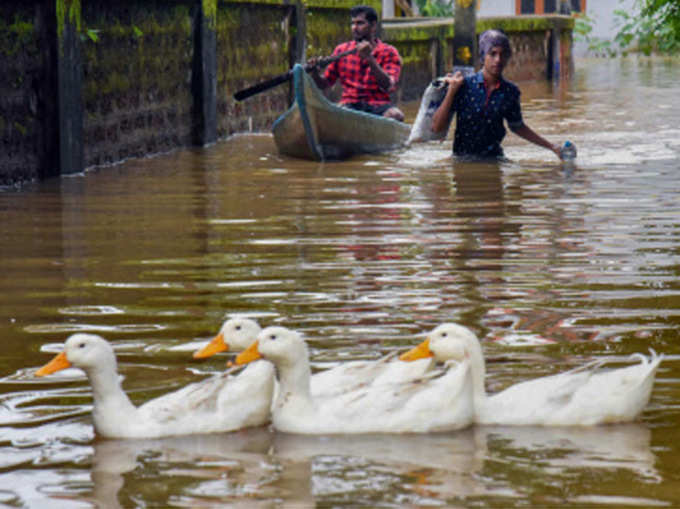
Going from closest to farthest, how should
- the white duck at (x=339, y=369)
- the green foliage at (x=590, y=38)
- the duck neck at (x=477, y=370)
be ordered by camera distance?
the duck neck at (x=477, y=370) → the white duck at (x=339, y=369) → the green foliage at (x=590, y=38)

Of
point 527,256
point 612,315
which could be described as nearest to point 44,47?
point 527,256

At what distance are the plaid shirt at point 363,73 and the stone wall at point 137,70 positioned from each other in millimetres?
1866

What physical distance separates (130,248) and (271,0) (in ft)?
36.7

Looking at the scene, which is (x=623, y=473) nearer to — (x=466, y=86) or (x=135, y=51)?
(x=466, y=86)

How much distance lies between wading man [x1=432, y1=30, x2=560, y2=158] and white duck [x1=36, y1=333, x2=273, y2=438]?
7.68m

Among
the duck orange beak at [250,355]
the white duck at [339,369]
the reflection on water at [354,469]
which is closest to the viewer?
the reflection on water at [354,469]

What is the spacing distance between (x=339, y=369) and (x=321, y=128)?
9844 millimetres

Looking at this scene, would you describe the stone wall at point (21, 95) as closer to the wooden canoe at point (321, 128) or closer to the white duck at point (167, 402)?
the wooden canoe at point (321, 128)

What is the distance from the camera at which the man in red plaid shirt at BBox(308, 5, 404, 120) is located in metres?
15.8

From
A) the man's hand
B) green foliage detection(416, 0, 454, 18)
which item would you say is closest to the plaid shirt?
the man's hand

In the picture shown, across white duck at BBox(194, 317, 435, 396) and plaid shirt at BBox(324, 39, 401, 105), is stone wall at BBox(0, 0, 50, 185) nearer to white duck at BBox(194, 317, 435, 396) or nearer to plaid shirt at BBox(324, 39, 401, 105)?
plaid shirt at BBox(324, 39, 401, 105)

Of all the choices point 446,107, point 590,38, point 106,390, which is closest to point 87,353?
point 106,390

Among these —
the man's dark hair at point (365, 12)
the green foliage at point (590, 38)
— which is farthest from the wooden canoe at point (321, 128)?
the green foliage at point (590, 38)

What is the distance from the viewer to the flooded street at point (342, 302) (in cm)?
496
